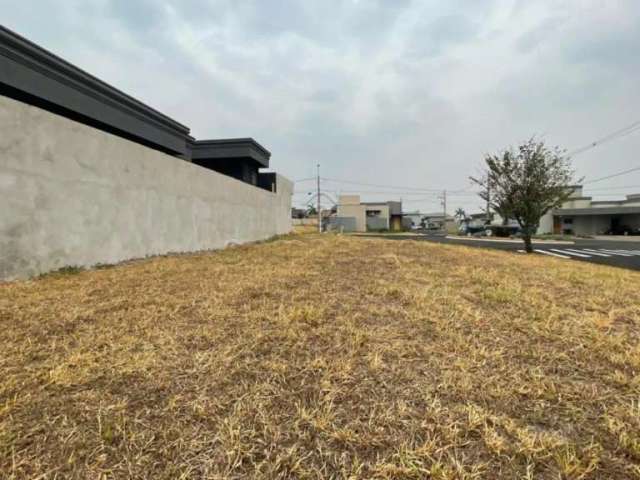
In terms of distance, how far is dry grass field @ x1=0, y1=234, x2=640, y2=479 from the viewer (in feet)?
4.55

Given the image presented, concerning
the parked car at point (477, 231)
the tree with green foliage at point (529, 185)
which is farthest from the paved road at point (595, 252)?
the parked car at point (477, 231)

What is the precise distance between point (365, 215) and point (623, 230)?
29.8 meters

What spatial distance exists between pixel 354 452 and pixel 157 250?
8.05 metres

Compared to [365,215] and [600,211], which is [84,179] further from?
[365,215]

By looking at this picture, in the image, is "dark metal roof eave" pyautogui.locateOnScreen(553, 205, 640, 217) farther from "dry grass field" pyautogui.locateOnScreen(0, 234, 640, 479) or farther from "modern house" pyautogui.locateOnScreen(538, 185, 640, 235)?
"dry grass field" pyautogui.locateOnScreen(0, 234, 640, 479)

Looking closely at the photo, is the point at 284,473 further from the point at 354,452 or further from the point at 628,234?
the point at 628,234

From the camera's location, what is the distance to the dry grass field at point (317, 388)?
54.6 inches

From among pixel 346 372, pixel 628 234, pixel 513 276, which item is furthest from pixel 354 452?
pixel 628 234

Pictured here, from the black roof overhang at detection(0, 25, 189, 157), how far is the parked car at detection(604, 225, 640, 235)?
41659mm

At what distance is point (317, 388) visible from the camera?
6.39 feet

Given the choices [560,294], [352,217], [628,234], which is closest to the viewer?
[560,294]

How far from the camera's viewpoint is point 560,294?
4.51 metres

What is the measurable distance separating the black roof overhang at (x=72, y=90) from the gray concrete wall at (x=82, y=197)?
2010mm

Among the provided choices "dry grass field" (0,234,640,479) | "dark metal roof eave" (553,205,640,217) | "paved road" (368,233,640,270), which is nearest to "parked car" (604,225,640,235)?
"dark metal roof eave" (553,205,640,217)
